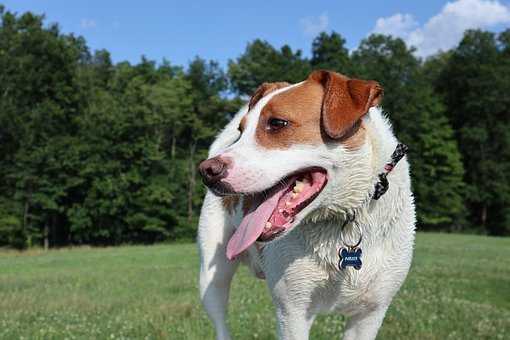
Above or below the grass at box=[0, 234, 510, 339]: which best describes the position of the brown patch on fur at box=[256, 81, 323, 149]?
above

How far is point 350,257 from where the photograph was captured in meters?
3.69

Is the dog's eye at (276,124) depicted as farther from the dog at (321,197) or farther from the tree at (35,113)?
the tree at (35,113)

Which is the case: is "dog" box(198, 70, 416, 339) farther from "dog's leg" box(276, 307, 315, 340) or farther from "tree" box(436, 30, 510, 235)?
"tree" box(436, 30, 510, 235)

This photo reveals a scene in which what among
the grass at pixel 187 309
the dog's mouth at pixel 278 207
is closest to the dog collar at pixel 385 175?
the dog's mouth at pixel 278 207

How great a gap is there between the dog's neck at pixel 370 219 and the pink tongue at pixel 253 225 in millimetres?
514

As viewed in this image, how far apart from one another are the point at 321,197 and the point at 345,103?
0.57 m

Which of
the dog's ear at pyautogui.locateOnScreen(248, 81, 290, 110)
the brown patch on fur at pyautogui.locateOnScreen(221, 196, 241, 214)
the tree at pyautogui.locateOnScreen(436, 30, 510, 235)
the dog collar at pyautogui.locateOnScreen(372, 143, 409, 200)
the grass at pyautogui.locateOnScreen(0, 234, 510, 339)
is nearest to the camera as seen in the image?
the dog collar at pyautogui.locateOnScreen(372, 143, 409, 200)

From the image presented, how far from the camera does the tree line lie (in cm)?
4453

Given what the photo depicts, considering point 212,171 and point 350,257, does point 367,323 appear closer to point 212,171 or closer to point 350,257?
point 350,257

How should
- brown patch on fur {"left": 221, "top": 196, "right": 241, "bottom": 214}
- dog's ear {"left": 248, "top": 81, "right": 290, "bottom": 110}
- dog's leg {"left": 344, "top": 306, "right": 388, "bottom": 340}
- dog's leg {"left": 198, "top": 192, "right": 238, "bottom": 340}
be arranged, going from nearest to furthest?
dog's ear {"left": 248, "top": 81, "right": 290, "bottom": 110} → dog's leg {"left": 344, "top": 306, "right": 388, "bottom": 340} → brown patch on fur {"left": 221, "top": 196, "right": 241, "bottom": 214} → dog's leg {"left": 198, "top": 192, "right": 238, "bottom": 340}

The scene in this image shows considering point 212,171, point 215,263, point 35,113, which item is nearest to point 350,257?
point 212,171

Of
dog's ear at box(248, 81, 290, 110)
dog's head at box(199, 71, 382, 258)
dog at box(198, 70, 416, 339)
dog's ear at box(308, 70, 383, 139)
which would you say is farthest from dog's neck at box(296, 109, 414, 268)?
dog's ear at box(248, 81, 290, 110)

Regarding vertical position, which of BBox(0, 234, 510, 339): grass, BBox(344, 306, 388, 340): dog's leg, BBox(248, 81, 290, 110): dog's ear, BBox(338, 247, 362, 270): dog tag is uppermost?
BBox(248, 81, 290, 110): dog's ear

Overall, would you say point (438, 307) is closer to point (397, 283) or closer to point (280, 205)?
point (397, 283)
